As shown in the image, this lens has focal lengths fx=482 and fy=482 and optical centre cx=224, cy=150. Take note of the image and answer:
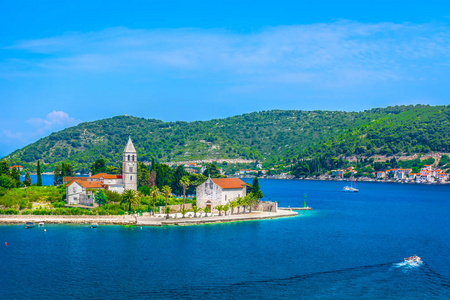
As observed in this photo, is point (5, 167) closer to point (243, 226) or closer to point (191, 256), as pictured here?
point (243, 226)

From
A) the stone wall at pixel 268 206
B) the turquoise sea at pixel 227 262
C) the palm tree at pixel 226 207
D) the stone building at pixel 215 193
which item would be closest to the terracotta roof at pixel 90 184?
the turquoise sea at pixel 227 262

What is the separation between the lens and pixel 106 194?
80.6 meters

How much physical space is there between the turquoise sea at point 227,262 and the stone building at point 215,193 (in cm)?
721

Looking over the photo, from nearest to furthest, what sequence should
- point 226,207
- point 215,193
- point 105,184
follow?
point 226,207 → point 215,193 → point 105,184

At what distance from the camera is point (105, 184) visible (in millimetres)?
85688

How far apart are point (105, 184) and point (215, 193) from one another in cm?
2131

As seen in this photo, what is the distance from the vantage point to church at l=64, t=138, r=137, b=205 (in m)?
80.6

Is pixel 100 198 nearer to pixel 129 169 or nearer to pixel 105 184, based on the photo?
pixel 105 184

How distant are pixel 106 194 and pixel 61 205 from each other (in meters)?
7.32

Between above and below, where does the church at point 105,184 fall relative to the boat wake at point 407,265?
above

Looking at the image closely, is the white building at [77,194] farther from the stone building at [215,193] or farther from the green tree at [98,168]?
the green tree at [98,168]

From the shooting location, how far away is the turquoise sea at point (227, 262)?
40.5 meters

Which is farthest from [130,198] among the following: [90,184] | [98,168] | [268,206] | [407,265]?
[98,168]

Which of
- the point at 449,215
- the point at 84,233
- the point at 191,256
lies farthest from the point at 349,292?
the point at 449,215
